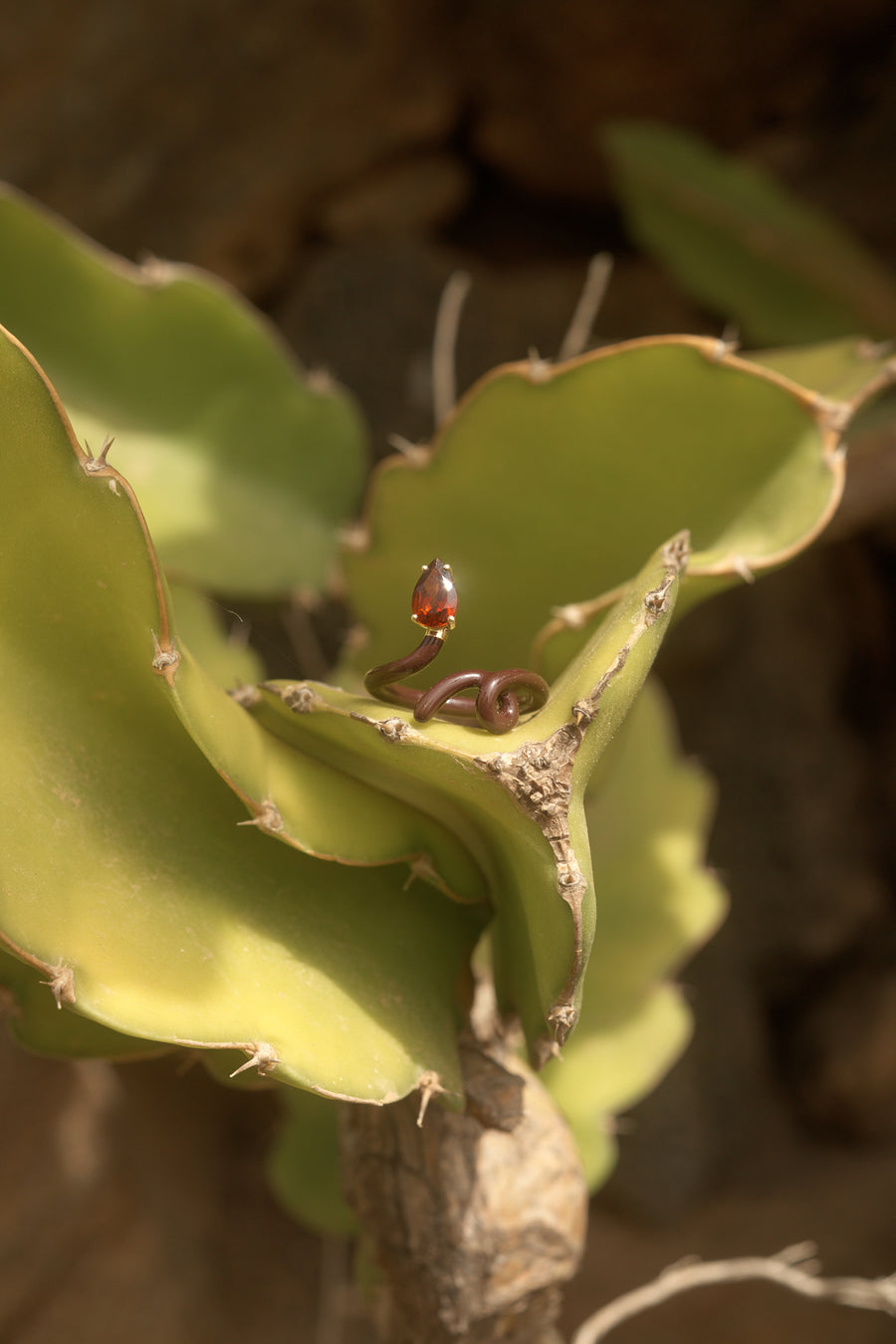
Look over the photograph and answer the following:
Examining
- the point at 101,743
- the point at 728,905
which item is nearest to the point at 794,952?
the point at 728,905

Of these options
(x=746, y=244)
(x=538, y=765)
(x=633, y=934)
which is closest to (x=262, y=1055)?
(x=538, y=765)

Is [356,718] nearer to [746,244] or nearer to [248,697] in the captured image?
[248,697]

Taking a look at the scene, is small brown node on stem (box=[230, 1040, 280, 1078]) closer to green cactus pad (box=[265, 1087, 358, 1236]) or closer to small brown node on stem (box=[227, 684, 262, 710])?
small brown node on stem (box=[227, 684, 262, 710])

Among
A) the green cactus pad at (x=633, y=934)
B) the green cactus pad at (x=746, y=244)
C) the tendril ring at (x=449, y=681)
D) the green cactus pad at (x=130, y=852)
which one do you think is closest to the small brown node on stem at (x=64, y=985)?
the green cactus pad at (x=130, y=852)

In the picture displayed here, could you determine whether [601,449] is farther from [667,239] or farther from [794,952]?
[794,952]

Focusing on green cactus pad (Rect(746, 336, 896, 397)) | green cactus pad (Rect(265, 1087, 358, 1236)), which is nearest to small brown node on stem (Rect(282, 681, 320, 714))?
green cactus pad (Rect(746, 336, 896, 397))
